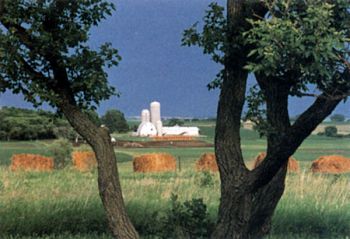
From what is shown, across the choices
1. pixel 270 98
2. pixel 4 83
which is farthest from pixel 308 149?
pixel 4 83

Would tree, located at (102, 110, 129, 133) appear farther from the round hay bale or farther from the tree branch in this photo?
A: the tree branch

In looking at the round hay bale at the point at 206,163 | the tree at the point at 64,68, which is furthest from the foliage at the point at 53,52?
the round hay bale at the point at 206,163

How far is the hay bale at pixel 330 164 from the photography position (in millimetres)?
6812

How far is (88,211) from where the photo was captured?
574cm

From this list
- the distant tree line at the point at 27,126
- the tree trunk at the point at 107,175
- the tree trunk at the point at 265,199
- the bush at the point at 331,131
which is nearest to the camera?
the tree trunk at the point at 107,175

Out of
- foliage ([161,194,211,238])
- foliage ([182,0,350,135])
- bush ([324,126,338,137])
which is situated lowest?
foliage ([161,194,211,238])

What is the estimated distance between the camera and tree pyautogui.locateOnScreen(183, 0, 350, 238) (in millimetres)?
3242

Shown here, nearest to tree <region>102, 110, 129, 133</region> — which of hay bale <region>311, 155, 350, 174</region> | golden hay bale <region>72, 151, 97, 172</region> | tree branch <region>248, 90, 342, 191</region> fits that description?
golden hay bale <region>72, 151, 97, 172</region>

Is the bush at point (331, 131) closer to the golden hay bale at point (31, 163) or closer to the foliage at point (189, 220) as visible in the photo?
the foliage at point (189, 220)

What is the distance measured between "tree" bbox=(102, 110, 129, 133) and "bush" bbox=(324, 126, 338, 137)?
1.89 m

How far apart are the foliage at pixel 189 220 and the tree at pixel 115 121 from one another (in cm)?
124

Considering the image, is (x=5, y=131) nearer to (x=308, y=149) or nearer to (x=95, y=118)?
(x=95, y=118)

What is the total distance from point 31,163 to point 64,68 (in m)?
2.37

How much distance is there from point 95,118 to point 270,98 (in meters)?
1.33
